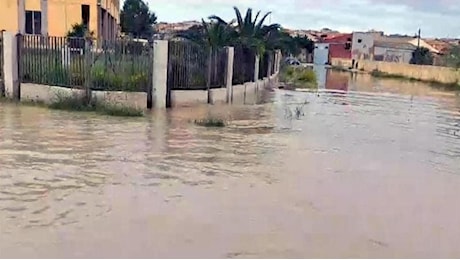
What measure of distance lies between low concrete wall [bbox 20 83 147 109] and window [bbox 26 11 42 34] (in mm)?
14917

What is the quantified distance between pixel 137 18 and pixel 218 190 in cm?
5537

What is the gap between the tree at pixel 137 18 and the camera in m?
59.2

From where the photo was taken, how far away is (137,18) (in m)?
60.8

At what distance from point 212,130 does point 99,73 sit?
191 inches

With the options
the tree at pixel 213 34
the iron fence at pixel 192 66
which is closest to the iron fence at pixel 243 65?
the tree at pixel 213 34

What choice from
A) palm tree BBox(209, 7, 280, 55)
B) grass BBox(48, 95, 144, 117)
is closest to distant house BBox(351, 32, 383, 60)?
palm tree BBox(209, 7, 280, 55)

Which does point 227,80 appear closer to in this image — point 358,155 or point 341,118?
point 341,118

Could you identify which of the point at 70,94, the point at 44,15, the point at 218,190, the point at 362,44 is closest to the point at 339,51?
the point at 362,44

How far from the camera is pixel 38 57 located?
54.9 ft

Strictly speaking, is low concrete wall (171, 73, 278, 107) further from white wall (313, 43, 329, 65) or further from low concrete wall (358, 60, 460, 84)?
white wall (313, 43, 329, 65)

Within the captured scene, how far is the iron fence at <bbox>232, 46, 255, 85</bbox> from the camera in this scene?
868 inches

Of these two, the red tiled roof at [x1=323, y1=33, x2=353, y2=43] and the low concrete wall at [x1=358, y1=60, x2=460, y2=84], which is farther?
the red tiled roof at [x1=323, y1=33, x2=353, y2=43]

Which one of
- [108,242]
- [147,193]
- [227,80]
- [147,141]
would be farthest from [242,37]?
[108,242]

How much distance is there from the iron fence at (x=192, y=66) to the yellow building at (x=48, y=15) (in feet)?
40.0
